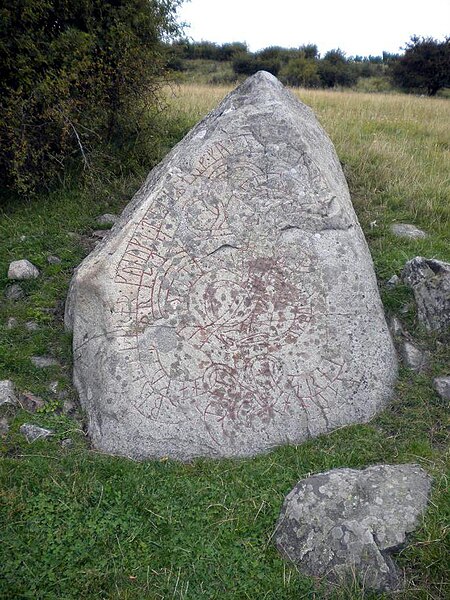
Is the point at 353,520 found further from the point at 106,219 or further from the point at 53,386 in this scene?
the point at 106,219

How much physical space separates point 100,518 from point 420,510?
181 centimetres

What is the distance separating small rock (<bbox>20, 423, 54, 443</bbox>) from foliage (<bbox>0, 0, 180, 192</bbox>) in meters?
3.18

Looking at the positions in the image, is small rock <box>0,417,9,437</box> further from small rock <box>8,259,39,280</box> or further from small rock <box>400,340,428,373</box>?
small rock <box>400,340,428,373</box>

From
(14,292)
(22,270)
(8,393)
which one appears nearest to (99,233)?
(22,270)

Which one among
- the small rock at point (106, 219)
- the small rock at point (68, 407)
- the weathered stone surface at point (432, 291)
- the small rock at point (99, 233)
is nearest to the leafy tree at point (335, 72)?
the small rock at point (106, 219)

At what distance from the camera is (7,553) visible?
138 inches

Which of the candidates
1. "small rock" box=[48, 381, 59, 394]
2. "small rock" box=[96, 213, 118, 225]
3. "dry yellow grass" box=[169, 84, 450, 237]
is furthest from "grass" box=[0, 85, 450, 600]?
"dry yellow grass" box=[169, 84, 450, 237]

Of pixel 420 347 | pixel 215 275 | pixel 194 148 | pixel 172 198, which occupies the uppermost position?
pixel 194 148

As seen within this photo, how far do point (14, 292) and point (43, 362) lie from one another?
109 centimetres

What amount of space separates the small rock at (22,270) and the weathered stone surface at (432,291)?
3356mm

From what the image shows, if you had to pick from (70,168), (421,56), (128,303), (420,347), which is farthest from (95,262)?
(421,56)

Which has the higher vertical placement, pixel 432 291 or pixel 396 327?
pixel 432 291

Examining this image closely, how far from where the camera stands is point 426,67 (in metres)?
23.4

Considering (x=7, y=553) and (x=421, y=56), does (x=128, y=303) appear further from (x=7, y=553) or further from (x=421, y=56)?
(x=421, y=56)
